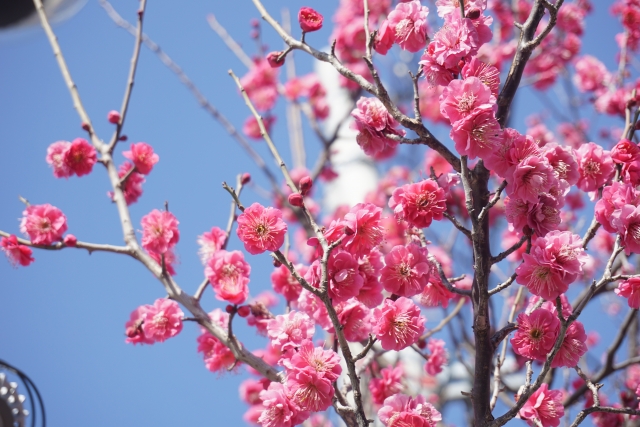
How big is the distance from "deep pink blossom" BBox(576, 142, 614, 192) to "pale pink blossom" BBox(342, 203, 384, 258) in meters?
0.67

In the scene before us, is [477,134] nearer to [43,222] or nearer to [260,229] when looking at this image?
[260,229]

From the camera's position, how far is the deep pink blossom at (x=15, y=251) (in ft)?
6.25

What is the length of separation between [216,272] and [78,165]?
81cm

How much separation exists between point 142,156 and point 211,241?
0.45 meters

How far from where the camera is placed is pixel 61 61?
7.57ft

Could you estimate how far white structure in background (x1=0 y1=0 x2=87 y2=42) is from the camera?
1.86 metres

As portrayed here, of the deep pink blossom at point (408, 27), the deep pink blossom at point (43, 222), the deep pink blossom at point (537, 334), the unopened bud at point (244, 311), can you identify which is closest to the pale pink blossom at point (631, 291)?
the deep pink blossom at point (537, 334)

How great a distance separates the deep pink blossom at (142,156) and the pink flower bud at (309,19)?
835 mm

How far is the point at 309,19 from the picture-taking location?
1727mm

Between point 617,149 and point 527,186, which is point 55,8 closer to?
point 527,186

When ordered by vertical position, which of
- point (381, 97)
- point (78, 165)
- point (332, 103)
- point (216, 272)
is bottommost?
point (216, 272)

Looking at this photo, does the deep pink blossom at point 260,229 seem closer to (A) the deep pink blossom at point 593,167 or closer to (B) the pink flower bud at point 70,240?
(B) the pink flower bud at point 70,240

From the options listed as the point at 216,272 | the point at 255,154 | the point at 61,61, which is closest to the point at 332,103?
the point at 255,154

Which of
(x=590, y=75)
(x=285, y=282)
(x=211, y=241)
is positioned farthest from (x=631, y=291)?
(x=590, y=75)
